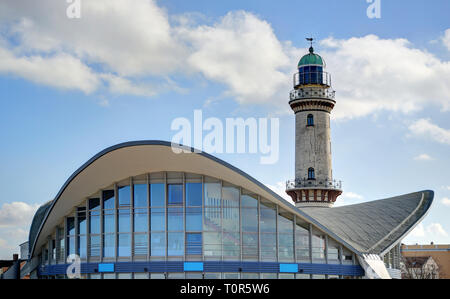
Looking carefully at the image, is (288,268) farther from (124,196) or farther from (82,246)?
(82,246)

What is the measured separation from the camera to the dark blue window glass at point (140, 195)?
123ft

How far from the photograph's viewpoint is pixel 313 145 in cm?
6831

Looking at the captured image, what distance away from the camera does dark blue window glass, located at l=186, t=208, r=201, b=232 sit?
120ft

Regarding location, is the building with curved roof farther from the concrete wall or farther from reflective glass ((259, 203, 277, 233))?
the concrete wall

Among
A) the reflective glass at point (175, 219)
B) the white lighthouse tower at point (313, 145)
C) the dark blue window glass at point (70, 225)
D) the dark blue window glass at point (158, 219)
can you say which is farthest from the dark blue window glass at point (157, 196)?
the white lighthouse tower at point (313, 145)

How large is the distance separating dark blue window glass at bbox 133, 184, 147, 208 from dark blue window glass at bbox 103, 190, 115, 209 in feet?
5.20

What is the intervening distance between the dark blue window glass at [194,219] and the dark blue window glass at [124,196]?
3.79 m

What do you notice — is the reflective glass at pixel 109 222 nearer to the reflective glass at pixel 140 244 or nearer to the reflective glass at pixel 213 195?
the reflective glass at pixel 140 244

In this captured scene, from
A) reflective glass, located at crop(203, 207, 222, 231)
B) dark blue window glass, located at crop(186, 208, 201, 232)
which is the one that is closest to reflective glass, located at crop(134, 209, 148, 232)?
dark blue window glass, located at crop(186, 208, 201, 232)

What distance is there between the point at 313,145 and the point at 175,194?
3386cm

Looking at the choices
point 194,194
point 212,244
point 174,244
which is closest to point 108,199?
point 174,244
